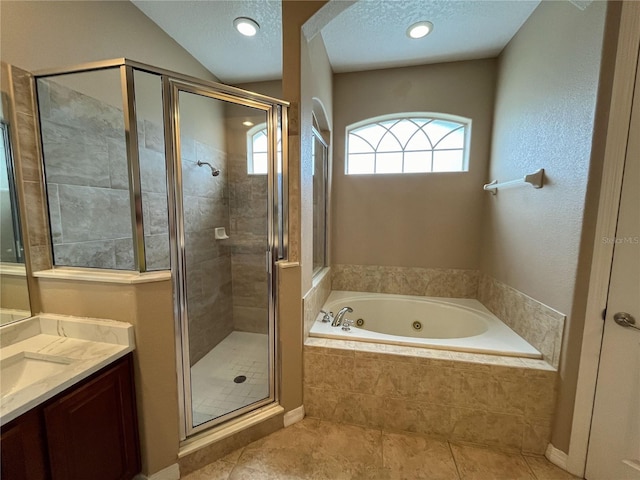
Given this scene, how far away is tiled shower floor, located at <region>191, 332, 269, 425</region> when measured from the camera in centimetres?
162

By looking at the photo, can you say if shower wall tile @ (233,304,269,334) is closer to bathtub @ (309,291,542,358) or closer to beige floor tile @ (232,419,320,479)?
bathtub @ (309,291,542,358)

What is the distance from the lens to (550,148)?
5.19ft

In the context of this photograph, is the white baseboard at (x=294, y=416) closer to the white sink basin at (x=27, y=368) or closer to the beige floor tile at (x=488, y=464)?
the beige floor tile at (x=488, y=464)

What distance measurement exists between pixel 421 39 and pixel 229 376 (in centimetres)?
309

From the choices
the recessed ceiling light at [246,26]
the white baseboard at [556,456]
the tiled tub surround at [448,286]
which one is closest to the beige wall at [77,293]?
the recessed ceiling light at [246,26]

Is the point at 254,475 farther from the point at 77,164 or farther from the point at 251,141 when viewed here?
the point at 251,141

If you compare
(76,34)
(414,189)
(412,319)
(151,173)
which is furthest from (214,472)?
(414,189)

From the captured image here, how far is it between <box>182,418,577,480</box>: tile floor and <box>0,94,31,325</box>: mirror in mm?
1207

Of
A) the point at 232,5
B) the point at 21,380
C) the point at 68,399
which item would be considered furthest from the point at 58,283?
the point at 232,5

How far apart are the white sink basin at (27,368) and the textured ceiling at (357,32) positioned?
2141 millimetres

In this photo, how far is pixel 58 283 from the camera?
124 cm

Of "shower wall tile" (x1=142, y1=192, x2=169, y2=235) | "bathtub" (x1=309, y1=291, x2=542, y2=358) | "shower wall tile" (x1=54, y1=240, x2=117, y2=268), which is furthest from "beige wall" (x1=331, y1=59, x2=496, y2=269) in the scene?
"shower wall tile" (x1=54, y1=240, x2=117, y2=268)

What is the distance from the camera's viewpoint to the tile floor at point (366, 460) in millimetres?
1374

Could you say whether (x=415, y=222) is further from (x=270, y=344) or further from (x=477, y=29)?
(x=270, y=344)
